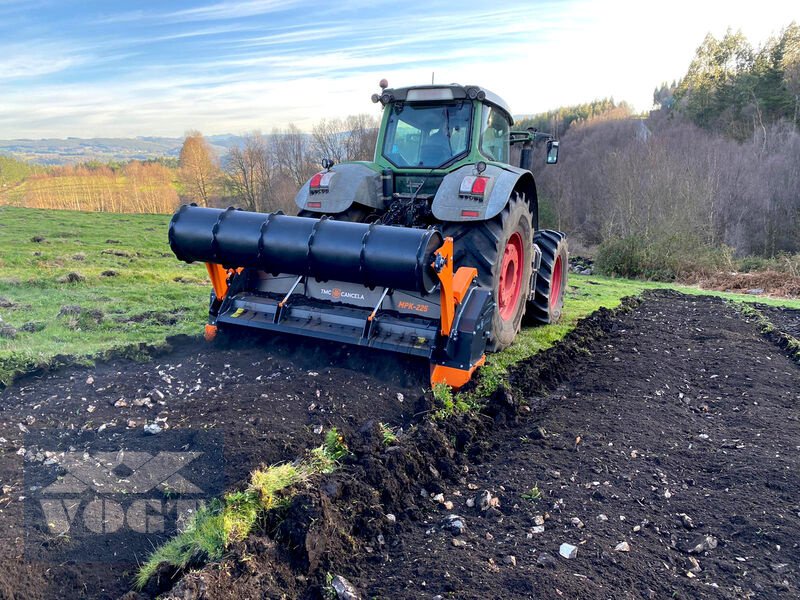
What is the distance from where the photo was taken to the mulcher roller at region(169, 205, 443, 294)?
424cm

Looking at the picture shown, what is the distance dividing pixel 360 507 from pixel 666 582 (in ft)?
5.11

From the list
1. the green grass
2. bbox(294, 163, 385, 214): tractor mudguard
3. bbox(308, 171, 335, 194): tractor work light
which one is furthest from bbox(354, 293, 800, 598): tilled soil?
the green grass

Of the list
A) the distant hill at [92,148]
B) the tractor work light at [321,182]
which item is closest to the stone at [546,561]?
the tractor work light at [321,182]

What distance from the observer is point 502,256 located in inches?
202

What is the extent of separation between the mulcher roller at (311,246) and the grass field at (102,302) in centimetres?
131

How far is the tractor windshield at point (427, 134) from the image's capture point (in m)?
5.95

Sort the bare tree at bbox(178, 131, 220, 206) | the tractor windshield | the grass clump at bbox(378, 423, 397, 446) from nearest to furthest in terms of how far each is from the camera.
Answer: the grass clump at bbox(378, 423, 397, 446) < the tractor windshield < the bare tree at bbox(178, 131, 220, 206)

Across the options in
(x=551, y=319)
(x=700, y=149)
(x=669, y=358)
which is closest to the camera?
(x=669, y=358)

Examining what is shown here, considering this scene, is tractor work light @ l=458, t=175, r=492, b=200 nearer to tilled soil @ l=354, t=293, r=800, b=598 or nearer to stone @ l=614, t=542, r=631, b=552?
tilled soil @ l=354, t=293, r=800, b=598

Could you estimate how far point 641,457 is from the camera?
3.91 meters

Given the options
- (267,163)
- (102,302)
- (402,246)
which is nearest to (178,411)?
(402,246)

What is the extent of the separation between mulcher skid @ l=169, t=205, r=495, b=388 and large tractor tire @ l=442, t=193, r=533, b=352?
0.28 meters

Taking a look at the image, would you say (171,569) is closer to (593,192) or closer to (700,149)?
(700,149)

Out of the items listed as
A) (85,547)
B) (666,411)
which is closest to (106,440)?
(85,547)
